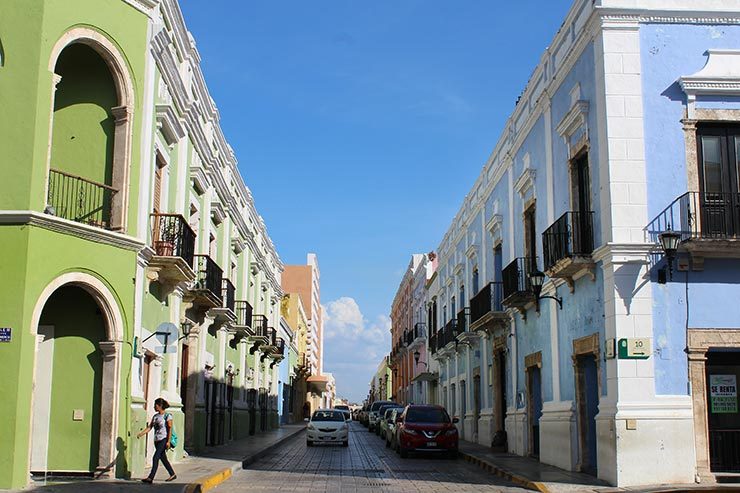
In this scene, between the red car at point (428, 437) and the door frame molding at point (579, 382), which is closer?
the door frame molding at point (579, 382)

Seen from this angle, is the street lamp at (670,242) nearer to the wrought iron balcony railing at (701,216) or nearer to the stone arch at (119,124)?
the wrought iron balcony railing at (701,216)

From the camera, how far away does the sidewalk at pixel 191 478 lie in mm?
13445

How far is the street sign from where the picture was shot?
1523 cm

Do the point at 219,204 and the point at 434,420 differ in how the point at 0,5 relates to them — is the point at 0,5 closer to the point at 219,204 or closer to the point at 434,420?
the point at 219,204

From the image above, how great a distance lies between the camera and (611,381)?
15516 mm

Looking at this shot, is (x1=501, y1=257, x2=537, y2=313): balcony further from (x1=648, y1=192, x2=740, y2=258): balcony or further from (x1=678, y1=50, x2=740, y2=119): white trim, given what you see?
(x1=678, y1=50, x2=740, y2=119): white trim

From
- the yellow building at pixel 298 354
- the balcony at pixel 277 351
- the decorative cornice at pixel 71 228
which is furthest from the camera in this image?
the yellow building at pixel 298 354

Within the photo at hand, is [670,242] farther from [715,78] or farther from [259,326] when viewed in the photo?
[259,326]

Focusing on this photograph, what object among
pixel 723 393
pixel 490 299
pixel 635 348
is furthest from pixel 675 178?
pixel 490 299

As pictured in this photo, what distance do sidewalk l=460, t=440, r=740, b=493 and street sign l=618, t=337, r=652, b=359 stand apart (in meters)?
2.22

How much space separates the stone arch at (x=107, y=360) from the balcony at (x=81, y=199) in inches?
49.2

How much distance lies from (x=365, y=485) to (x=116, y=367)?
5.13 metres

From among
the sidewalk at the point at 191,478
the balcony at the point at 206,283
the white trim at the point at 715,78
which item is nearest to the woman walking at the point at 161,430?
the sidewalk at the point at 191,478

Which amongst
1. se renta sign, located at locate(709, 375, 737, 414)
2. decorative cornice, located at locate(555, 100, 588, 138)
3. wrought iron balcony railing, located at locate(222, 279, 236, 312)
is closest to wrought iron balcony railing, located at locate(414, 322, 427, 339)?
wrought iron balcony railing, located at locate(222, 279, 236, 312)
